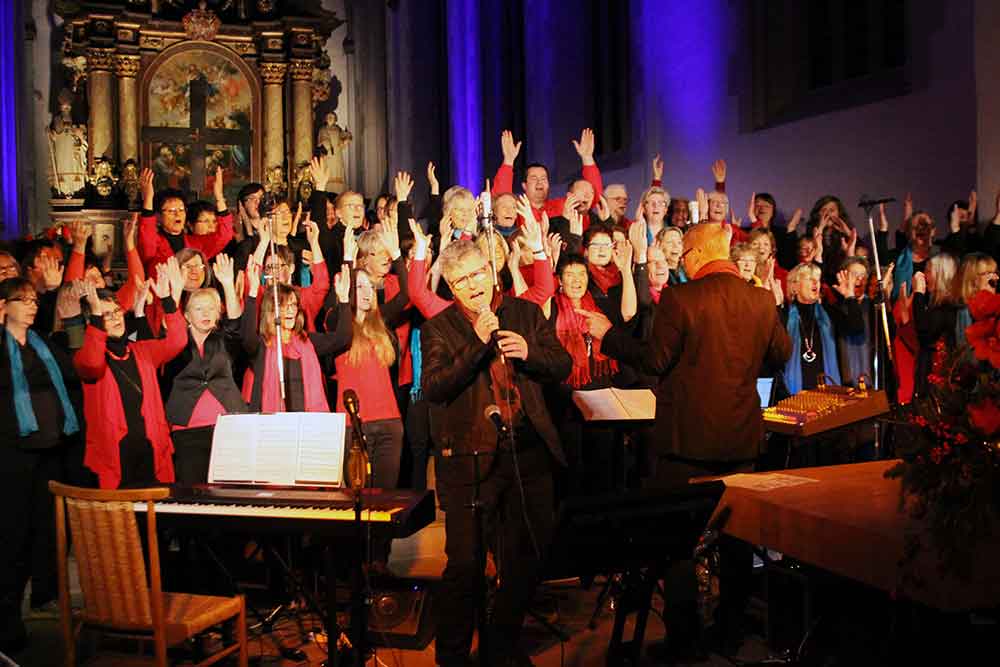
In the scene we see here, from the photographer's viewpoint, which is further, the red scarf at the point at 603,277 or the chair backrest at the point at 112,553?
the red scarf at the point at 603,277

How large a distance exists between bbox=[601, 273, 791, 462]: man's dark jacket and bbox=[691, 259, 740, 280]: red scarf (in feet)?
0.08

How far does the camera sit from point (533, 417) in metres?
4.57

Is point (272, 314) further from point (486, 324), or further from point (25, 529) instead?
point (486, 324)

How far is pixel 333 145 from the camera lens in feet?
61.7

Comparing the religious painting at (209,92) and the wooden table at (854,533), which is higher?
the religious painting at (209,92)

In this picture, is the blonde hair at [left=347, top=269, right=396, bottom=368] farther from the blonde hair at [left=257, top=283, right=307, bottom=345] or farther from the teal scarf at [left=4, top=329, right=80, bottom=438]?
the teal scarf at [left=4, top=329, right=80, bottom=438]

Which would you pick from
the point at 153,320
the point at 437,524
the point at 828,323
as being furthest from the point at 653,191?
the point at 153,320

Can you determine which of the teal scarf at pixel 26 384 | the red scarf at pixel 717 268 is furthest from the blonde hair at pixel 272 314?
the red scarf at pixel 717 268

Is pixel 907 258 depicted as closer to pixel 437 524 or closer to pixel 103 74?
pixel 437 524

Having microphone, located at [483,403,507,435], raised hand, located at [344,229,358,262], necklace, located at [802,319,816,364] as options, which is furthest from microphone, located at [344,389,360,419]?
necklace, located at [802,319,816,364]

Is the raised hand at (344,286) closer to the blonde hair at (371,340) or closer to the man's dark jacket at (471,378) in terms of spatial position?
the blonde hair at (371,340)

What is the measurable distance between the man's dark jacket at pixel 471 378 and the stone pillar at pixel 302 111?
47.3 ft

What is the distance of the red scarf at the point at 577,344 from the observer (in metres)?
6.52

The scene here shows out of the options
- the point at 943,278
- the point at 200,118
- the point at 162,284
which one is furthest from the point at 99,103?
the point at 943,278
